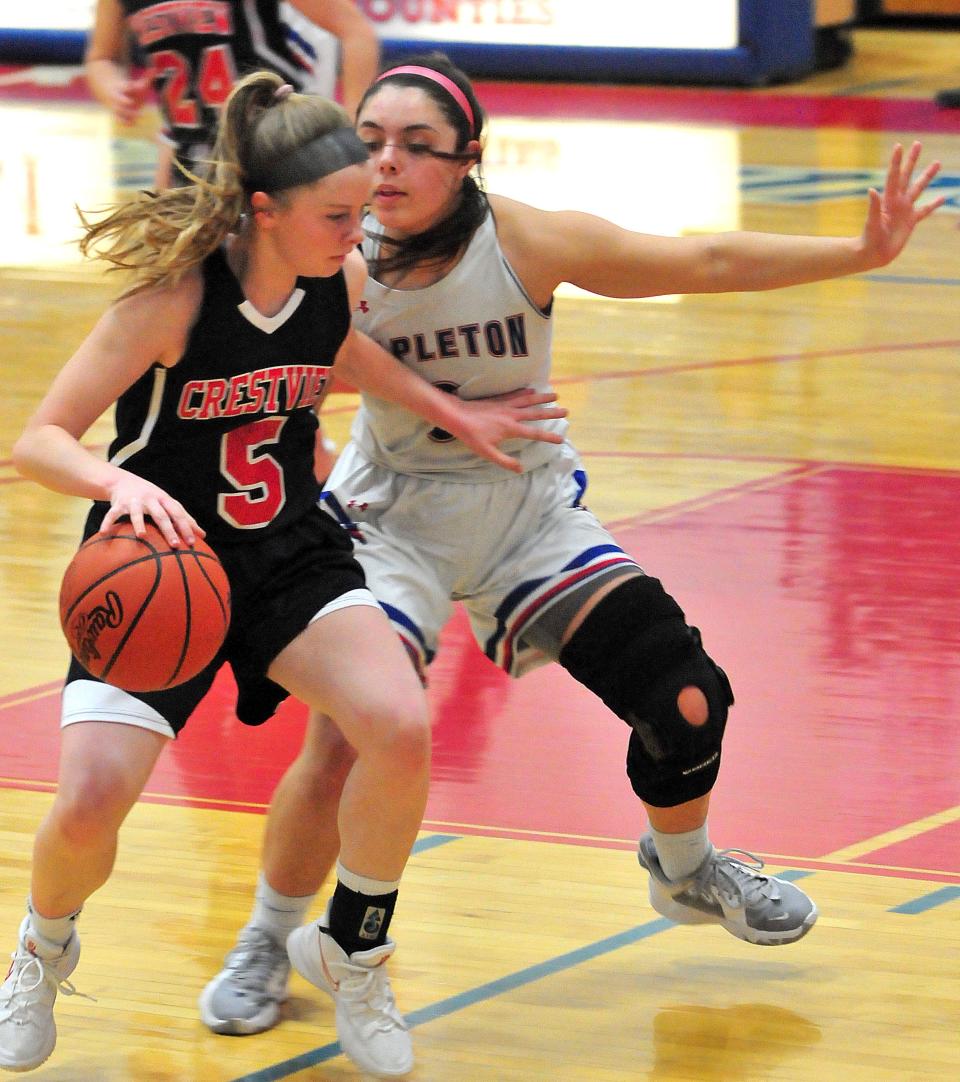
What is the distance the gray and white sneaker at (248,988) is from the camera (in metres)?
3.24

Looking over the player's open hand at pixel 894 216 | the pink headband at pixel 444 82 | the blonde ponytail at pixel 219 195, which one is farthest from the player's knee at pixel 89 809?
the player's open hand at pixel 894 216

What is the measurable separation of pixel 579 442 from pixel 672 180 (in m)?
5.76

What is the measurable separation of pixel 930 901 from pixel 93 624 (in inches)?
66.2

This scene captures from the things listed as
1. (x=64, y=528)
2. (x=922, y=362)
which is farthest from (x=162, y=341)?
(x=922, y=362)

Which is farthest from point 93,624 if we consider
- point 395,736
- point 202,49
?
point 202,49

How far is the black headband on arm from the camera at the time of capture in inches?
121

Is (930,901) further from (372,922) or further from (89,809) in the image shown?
(89,809)

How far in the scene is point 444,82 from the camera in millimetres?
3539

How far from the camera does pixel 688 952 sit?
11.7 feet

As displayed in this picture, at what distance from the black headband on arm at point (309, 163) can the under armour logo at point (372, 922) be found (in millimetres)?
1139

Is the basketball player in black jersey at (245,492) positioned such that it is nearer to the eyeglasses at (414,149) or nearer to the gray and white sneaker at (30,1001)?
the gray and white sneaker at (30,1001)

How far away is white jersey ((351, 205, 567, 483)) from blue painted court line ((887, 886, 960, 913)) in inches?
41.7

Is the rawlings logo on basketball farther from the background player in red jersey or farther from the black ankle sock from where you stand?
the background player in red jersey

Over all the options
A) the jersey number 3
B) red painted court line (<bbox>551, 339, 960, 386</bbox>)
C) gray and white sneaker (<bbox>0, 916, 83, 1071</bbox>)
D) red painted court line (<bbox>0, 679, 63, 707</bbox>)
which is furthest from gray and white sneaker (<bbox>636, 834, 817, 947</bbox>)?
red painted court line (<bbox>551, 339, 960, 386</bbox>)
